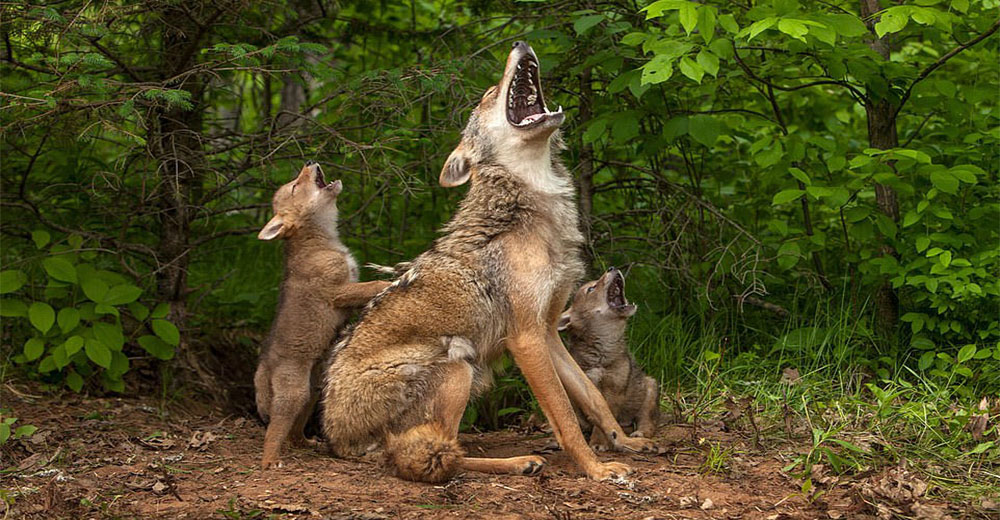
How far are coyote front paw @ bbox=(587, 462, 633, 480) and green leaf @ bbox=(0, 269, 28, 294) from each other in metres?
4.12

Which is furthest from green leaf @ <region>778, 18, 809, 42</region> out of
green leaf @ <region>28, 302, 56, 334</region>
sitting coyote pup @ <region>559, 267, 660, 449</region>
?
green leaf @ <region>28, 302, 56, 334</region>

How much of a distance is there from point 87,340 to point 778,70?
5.27m

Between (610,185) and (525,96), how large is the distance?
2.53 metres

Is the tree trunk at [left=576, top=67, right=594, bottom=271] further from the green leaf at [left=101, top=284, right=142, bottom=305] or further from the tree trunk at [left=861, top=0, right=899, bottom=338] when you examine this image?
the green leaf at [left=101, top=284, right=142, bottom=305]

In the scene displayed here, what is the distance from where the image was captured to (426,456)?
4906mm

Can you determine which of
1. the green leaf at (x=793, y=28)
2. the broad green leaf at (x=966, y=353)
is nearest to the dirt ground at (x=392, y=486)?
the broad green leaf at (x=966, y=353)

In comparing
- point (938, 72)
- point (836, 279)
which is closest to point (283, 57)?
point (836, 279)

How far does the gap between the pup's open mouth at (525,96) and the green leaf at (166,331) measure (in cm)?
299

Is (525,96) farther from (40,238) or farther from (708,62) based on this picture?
(40,238)

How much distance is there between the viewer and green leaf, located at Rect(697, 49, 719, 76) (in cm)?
538

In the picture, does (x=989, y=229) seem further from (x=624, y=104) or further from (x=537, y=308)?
(x=537, y=308)

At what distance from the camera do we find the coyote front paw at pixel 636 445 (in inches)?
220

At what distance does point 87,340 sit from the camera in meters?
6.41

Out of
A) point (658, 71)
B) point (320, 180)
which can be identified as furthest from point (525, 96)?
point (320, 180)
